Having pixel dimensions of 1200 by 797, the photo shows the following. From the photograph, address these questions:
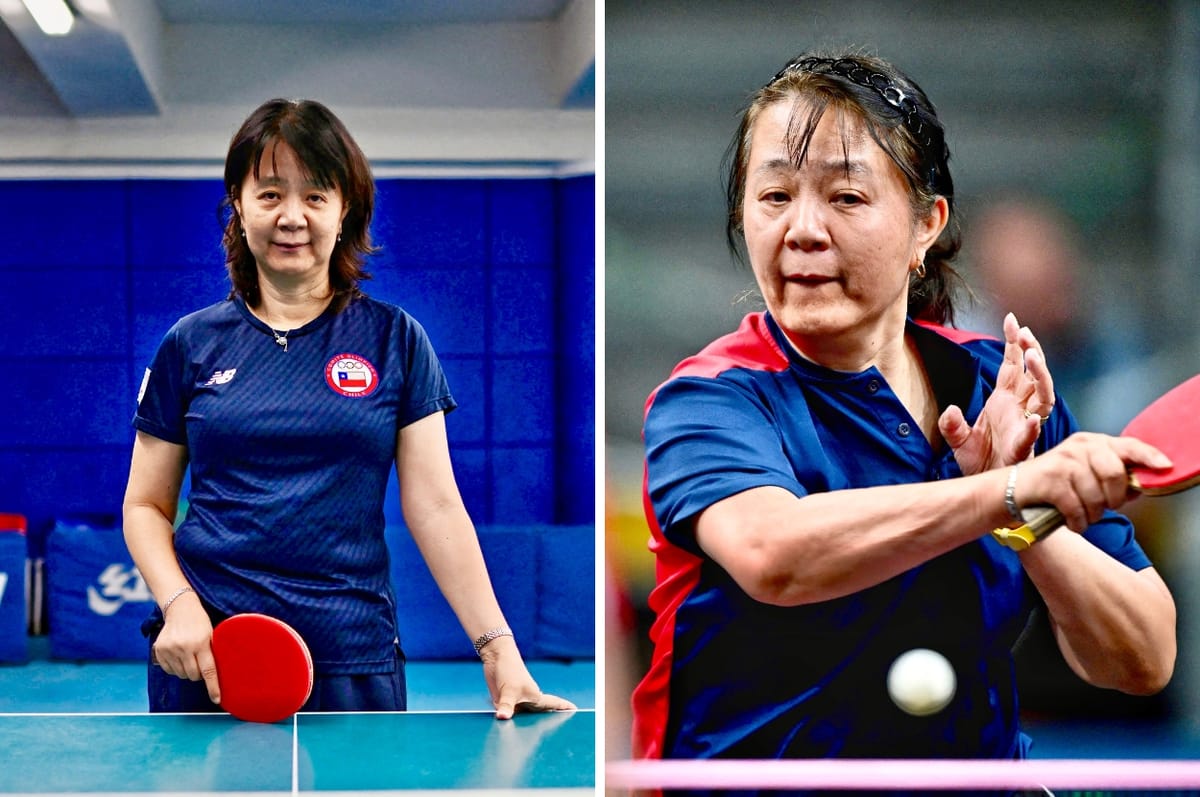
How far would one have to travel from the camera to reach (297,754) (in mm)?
2420

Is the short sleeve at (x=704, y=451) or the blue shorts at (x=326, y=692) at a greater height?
the short sleeve at (x=704, y=451)

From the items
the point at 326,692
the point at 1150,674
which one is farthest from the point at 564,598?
the point at 1150,674

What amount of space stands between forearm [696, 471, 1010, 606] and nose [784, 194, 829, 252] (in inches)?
19.7

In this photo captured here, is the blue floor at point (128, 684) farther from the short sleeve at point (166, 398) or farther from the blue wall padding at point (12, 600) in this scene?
the short sleeve at point (166, 398)

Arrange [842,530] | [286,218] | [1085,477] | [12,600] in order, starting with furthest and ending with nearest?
[12,600], [286,218], [842,530], [1085,477]

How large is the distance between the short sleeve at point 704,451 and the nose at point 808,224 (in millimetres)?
305

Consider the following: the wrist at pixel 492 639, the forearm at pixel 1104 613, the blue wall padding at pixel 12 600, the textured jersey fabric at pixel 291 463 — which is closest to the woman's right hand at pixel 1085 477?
the forearm at pixel 1104 613

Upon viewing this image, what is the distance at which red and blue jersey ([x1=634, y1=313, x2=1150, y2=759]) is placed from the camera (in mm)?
2551

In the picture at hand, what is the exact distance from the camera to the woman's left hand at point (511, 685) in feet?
9.06

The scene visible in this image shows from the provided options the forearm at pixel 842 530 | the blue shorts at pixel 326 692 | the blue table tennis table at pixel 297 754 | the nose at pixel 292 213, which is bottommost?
the blue table tennis table at pixel 297 754

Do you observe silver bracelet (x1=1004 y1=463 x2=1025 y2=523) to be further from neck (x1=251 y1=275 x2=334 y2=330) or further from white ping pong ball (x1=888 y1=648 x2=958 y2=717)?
neck (x1=251 y1=275 x2=334 y2=330)

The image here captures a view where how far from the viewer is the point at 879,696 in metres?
2.64

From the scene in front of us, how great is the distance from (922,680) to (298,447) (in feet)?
4.41

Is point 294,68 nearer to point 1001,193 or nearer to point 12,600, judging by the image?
point 12,600
